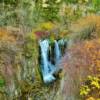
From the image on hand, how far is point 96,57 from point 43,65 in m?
3.63

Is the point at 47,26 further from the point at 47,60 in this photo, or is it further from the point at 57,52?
the point at 47,60

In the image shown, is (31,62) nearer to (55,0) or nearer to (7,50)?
(7,50)

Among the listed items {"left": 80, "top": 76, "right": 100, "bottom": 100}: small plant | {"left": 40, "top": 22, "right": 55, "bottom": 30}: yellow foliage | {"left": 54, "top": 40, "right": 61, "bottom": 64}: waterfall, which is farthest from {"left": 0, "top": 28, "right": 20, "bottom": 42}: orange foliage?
{"left": 80, "top": 76, "right": 100, "bottom": 100}: small plant

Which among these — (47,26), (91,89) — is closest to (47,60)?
(47,26)

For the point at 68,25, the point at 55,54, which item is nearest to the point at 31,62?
the point at 55,54

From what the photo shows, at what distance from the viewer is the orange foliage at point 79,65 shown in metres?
11.6

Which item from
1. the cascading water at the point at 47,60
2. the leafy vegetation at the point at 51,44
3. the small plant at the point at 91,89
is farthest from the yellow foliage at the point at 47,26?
the small plant at the point at 91,89

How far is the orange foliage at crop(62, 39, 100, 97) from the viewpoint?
11562mm

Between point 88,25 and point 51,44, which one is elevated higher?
point 88,25

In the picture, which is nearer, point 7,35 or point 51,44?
point 7,35

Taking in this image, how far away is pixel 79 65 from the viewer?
38.9 feet

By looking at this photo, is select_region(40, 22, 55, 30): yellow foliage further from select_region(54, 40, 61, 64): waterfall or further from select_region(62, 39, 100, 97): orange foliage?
select_region(62, 39, 100, 97): orange foliage

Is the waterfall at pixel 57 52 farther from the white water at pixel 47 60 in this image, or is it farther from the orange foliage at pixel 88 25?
the orange foliage at pixel 88 25

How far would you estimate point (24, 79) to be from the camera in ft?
45.2
